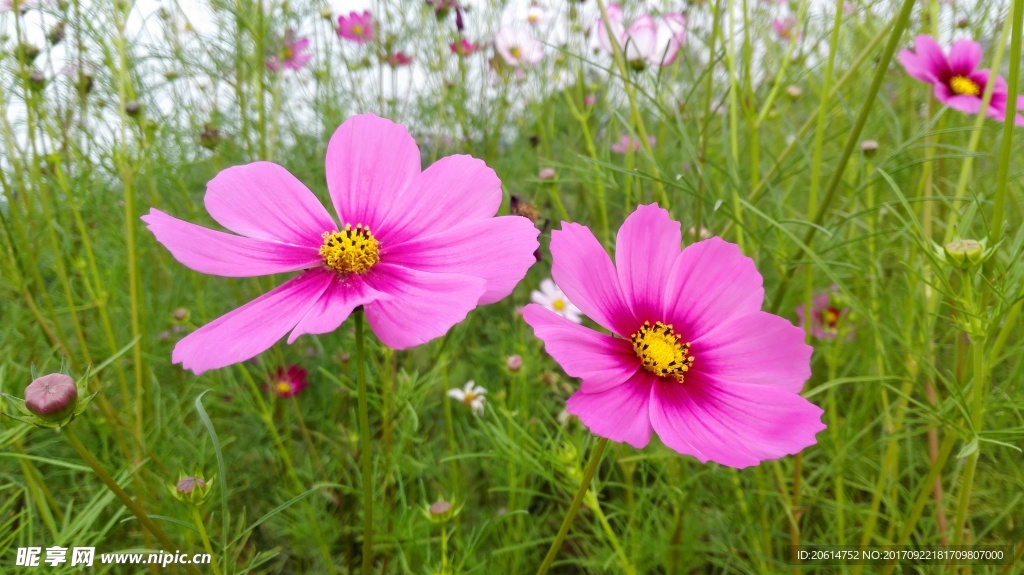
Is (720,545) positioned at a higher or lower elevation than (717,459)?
lower

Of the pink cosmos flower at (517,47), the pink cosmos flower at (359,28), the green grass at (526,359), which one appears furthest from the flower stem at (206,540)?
the pink cosmos flower at (359,28)

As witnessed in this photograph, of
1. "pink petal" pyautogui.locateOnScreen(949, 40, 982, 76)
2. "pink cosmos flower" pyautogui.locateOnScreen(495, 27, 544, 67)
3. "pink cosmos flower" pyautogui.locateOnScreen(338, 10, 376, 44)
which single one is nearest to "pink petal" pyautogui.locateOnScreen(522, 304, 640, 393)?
"pink petal" pyautogui.locateOnScreen(949, 40, 982, 76)

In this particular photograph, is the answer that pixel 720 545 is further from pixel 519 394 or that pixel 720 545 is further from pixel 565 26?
pixel 565 26

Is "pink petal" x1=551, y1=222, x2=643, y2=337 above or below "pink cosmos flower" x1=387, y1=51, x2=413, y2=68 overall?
below

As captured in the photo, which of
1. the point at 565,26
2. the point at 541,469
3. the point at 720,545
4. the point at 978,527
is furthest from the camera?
the point at 565,26

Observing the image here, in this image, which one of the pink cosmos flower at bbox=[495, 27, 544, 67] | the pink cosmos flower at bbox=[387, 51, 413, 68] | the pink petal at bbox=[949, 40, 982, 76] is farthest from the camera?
the pink cosmos flower at bbox=[387, 51, 413, 68]

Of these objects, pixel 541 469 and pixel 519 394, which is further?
pixel 519 394

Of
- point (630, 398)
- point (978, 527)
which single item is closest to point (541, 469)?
point (630, 398)

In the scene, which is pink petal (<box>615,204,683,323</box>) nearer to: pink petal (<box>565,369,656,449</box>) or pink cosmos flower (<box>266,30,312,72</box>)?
pink petal (<box>565,369,656,449</box>)

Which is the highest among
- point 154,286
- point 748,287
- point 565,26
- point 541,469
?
point 565,26
